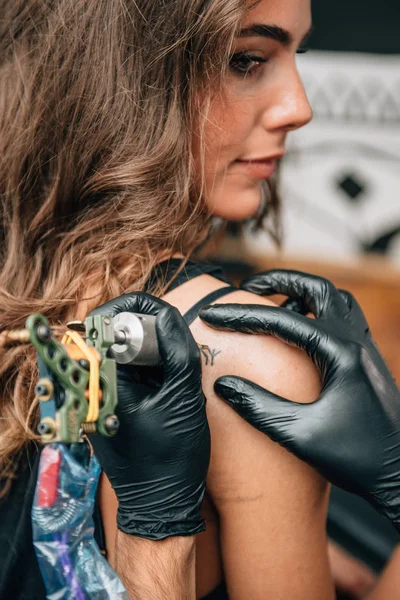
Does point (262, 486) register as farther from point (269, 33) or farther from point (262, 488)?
point (269, 33)

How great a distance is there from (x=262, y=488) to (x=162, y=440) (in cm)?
21

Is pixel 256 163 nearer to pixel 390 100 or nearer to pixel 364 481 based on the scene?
pixel 364 481

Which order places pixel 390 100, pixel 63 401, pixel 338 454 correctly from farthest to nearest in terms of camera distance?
1. pixel 390 100
2. pixel 338 454
3. pixel 63 401

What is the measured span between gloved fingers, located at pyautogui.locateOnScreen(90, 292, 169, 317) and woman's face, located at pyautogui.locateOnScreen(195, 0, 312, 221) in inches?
17.3

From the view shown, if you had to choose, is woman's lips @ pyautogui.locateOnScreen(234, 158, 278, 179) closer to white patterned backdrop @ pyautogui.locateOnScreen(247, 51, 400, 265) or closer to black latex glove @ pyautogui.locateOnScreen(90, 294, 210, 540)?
black latex glove @ pyautogui.locateOnScreen(90, 294, 210, 540)

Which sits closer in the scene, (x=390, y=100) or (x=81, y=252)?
(x=81, y=252)

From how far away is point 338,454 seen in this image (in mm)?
1072

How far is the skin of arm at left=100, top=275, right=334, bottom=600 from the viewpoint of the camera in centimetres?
108

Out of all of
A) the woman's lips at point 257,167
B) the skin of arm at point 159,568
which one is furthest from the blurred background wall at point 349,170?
the skin of arm at point 159,568

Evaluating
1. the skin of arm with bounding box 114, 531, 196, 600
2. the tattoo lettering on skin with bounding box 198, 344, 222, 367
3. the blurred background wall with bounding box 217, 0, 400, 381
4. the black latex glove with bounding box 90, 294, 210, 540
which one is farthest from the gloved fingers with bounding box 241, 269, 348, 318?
the blurred background wall with bounding box 217, 0, 400, 381

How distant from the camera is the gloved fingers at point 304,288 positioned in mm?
1268

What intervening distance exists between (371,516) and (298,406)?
1.26 m

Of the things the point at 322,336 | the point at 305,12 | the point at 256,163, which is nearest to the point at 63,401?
the point at 322,336

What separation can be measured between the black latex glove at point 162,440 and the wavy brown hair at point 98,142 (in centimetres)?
22
